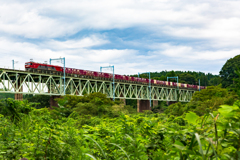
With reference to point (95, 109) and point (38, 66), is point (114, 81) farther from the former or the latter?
point (95, 109)

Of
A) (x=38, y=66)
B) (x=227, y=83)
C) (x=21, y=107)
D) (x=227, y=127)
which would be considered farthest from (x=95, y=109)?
(x=227, y=83)

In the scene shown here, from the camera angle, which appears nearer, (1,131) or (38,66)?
(1,131)

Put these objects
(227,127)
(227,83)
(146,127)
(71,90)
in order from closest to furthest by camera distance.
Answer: (227,127), (146,127), (71,90), (227,83)

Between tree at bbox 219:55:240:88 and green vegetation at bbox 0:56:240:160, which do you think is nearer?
green vegetation at bbox 0:56:240:160

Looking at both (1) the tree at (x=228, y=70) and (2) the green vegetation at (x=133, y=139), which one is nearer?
(2) the green vegetation at (x=133, y=139)

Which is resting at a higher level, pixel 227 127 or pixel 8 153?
pixel 227 127

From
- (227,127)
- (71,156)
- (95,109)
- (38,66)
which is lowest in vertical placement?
(95,109)

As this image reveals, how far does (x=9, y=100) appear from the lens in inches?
232

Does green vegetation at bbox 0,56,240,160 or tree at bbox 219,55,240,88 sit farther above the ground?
tree at bbox 219,55,240,88

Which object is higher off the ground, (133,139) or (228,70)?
(228,70)

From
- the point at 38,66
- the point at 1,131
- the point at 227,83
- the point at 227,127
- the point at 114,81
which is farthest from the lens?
the point at 227,83

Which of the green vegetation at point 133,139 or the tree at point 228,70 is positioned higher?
the tree at point 228,70

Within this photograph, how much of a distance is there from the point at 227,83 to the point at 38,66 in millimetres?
58272

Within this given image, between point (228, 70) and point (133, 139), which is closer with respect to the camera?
point (133, 139)
